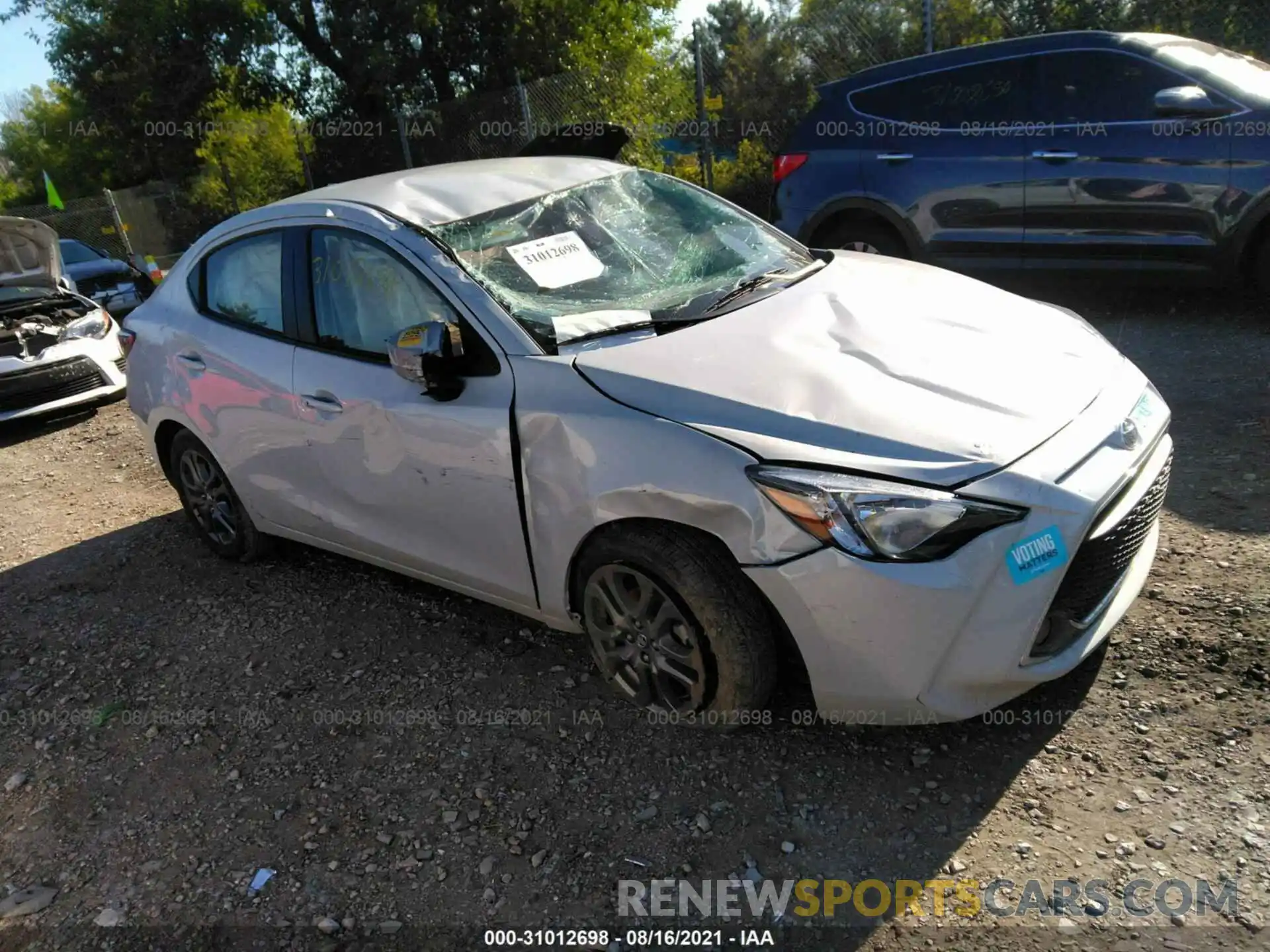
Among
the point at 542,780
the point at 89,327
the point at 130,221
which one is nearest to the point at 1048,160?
the point at 542,780

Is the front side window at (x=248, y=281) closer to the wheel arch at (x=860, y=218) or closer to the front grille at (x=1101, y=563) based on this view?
the front grille at (x=1101, y=563)

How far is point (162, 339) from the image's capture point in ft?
15.0

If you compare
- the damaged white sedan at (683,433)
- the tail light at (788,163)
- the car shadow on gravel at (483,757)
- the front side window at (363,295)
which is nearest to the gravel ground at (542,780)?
the car shadow on gravel at (483,757)

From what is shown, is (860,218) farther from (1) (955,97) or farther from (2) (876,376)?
(2) (876,376)

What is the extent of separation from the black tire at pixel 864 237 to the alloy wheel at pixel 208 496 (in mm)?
4472

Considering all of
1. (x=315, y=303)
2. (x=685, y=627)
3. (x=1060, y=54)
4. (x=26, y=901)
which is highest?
(x=1060, y=54)

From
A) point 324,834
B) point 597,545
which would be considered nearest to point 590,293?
point 597,545

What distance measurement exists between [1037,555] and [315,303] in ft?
9.07

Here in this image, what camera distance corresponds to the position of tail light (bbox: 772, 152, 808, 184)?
7.09 m

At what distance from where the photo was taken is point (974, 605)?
2414mm

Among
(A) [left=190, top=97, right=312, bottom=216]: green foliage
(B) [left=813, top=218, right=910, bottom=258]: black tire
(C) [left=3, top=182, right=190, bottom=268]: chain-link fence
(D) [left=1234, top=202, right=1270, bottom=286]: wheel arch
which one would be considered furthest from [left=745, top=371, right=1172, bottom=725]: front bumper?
(A) [left=190, top=97, right=312, bottom=216]: green foliage

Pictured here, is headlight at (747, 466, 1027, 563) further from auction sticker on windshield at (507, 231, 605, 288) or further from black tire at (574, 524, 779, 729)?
auction sticker on windshield at (507, 231, 605, 288)

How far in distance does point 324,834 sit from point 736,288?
7.43ft

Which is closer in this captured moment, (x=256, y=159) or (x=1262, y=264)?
(x=1262, y=264)
